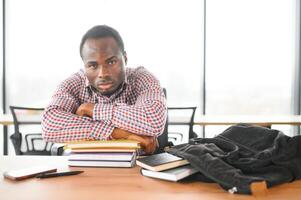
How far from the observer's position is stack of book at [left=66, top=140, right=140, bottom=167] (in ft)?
3.93

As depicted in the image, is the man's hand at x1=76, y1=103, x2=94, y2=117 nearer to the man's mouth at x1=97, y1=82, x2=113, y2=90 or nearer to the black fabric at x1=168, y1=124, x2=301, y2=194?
the man's mouth at x1=97, y1=82, x2=113, y2=90

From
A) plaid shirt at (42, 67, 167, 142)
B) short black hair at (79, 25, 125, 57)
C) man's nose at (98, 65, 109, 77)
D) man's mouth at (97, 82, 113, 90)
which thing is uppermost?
short black hair at (79, 25, 125, 57)

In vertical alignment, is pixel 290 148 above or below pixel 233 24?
below

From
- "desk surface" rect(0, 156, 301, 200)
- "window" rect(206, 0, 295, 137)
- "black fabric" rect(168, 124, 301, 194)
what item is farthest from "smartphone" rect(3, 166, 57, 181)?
"window" rect(206, 0, 295, 137)

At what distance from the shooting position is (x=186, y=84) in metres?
4.75

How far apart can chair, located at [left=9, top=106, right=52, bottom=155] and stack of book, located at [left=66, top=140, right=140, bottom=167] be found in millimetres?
2036

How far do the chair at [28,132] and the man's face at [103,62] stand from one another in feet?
5.74

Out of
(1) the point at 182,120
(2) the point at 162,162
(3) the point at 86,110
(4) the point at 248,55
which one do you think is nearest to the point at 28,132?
(1) the point at 182,120

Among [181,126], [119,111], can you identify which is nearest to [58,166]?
[119,111]

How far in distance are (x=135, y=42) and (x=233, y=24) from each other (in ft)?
4.56

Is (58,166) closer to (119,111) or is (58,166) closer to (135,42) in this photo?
(119,111)

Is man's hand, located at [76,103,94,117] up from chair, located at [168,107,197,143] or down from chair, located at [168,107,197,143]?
up

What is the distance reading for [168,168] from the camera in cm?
106

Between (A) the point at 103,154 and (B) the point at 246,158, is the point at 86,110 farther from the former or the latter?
(B) the point at 246,158
